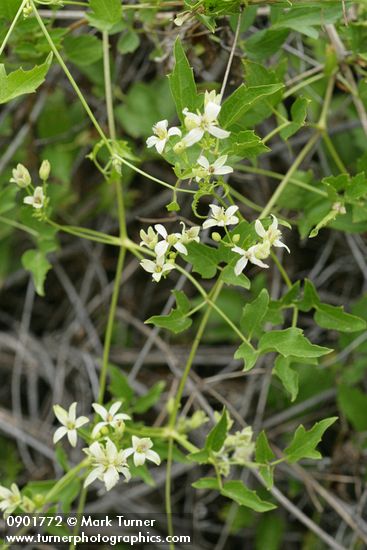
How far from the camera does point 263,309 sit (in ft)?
4.07

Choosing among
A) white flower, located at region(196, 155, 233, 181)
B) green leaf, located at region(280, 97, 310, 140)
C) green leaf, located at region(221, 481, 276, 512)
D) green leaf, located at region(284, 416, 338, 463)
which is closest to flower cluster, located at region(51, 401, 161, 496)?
green leaf, located at region(221, 481, 276, 512)

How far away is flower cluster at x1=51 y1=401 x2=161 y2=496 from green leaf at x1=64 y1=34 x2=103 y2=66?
771mm

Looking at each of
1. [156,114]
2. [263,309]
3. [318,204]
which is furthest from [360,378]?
[156,114]

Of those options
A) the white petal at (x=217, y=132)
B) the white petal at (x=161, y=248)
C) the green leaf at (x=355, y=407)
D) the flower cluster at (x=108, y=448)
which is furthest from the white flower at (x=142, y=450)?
the green leaf at (x=355, y=407)

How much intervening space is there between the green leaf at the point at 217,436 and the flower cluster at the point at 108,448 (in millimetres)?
96

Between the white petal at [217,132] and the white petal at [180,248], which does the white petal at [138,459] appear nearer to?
the white petal at [180,248]

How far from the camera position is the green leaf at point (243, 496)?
3.94 ft

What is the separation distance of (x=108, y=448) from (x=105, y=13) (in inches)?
→ 31.5

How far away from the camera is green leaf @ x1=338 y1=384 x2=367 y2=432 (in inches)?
72.1

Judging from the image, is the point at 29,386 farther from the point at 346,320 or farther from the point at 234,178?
the point at 346,320

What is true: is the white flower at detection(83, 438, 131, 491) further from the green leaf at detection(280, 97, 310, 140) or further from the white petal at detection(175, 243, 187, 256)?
the green leaf at detection(280, 97, 310, 140)

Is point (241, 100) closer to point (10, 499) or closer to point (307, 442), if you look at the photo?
point (307, 442)

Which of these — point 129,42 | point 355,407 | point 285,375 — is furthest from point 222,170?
point 355,407

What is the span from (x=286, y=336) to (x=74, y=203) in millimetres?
1184
